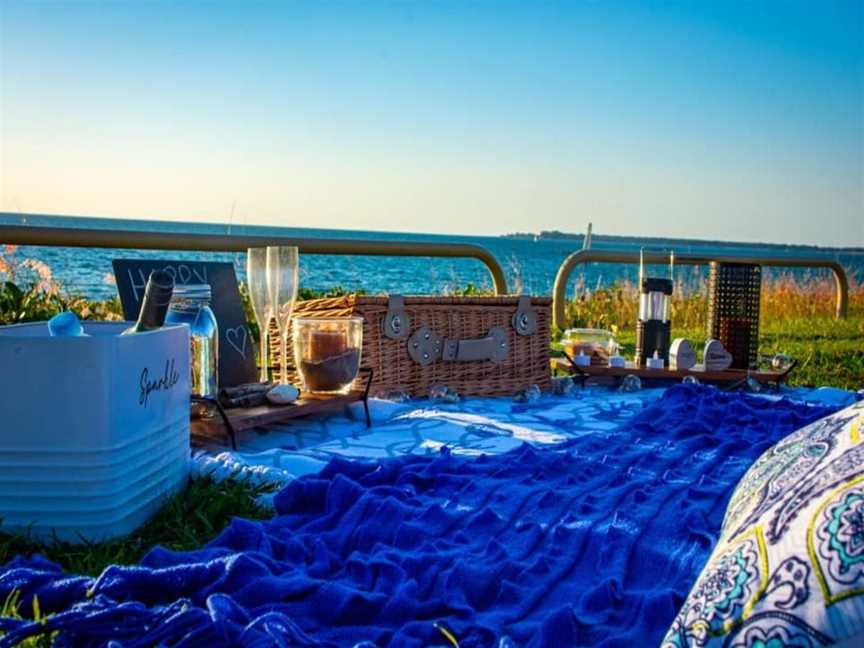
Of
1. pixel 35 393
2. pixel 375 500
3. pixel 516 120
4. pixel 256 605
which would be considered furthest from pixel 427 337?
pixel 516 120

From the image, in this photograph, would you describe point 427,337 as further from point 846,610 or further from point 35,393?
point 846,610

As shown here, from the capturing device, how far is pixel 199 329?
1.95m

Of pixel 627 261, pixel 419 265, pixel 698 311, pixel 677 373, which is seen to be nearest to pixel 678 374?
pixel 677 373

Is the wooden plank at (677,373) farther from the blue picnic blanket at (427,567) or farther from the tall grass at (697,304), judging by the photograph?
the tall grass at (697,304)

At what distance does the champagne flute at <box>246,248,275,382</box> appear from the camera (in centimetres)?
240

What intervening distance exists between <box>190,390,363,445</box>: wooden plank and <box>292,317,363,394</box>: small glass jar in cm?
6

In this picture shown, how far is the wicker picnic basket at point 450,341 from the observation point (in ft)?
8.90

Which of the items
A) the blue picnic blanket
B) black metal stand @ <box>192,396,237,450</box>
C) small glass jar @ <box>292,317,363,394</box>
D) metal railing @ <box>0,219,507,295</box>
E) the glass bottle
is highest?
metal railing @ <box>0,219,507,295</box>

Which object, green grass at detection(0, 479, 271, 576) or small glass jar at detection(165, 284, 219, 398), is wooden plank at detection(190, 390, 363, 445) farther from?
green grass at detection(0, 479, 271, 576)

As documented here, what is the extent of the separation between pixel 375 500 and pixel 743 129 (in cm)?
1714

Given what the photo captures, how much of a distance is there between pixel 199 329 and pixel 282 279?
0.48m

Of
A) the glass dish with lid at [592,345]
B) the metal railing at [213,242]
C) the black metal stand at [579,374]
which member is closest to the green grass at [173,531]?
the metal railing at [213,242]

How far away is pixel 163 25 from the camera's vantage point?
11.7 metres

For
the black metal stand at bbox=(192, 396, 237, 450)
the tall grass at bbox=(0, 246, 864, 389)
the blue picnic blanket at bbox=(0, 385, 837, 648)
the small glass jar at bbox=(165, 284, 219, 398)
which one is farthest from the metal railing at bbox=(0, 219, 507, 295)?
the blue picnic blanket at bbox=(0, 385, 837, 648)
